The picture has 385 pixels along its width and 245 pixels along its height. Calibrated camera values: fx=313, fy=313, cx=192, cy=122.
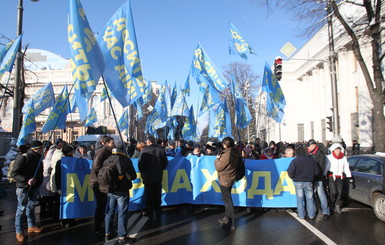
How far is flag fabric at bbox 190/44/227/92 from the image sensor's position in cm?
1218

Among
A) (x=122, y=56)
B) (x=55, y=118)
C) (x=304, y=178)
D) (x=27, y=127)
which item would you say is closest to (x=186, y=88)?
(x=55, y=118)

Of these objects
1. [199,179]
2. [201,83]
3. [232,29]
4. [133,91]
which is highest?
[232,29]

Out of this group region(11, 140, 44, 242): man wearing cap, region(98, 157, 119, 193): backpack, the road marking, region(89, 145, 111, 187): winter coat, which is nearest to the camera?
region(98, 157, 119, 193): backpack

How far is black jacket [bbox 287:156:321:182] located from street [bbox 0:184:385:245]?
0.89 metres

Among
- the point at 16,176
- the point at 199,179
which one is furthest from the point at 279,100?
the point at 16,176

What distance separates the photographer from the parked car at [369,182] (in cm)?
671

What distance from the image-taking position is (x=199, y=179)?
790 centimetres

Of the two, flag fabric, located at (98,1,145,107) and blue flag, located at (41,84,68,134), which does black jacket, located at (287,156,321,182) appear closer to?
flag fabric, located at (98,1,145,107)

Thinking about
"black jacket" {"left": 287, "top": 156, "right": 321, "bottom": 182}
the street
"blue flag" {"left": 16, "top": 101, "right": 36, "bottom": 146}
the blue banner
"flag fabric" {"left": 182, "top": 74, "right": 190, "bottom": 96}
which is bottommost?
the street

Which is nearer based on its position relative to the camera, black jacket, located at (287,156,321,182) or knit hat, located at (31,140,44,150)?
knit hat, located at (31,140,44,150)

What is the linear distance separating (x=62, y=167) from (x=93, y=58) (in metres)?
2.34

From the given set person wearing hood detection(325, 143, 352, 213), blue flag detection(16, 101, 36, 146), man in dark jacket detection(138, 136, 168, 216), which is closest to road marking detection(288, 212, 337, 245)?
person wearing hood detection(325, 143, 352, 213)

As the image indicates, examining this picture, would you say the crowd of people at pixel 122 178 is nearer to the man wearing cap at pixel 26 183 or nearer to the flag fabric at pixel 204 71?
the man wearing cap at pixel 26 183

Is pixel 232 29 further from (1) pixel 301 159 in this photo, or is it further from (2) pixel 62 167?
(2) pixel 62 167
